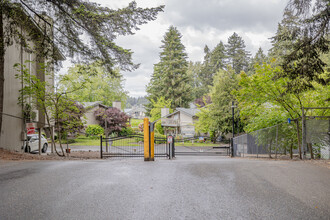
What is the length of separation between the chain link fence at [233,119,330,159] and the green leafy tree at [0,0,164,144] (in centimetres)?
786

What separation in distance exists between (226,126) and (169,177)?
2956 centimetres

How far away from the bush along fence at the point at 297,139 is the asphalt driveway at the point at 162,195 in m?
4.72

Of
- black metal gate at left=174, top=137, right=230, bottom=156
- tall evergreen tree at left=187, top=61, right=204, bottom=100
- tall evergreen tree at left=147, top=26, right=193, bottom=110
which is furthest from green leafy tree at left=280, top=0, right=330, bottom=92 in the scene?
tall evergreen tree at left=187, top=61, right=204, bottom=100

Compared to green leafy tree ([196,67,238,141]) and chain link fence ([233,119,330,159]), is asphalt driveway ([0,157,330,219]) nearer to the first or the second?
chain link fence ([233,119,330,159])

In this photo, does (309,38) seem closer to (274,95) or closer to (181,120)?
(274,95)

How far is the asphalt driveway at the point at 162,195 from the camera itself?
11.9 ft

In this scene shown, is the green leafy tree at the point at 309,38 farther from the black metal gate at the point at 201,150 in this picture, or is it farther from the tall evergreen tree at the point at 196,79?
the tall evergreen tree at the point at 196,79

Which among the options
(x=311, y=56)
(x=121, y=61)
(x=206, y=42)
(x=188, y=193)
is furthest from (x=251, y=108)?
(x=206, y=42)

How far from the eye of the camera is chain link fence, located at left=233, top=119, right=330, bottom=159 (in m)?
10.4

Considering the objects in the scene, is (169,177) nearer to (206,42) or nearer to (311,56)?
(311,56)

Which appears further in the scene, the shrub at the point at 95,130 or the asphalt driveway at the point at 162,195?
the shrub at the point at 95,130

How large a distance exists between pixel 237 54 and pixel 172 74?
2725 centimetres

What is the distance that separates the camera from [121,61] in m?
9.81

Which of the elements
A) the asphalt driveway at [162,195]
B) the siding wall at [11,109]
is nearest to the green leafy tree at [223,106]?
the siding wall at [11,109]
